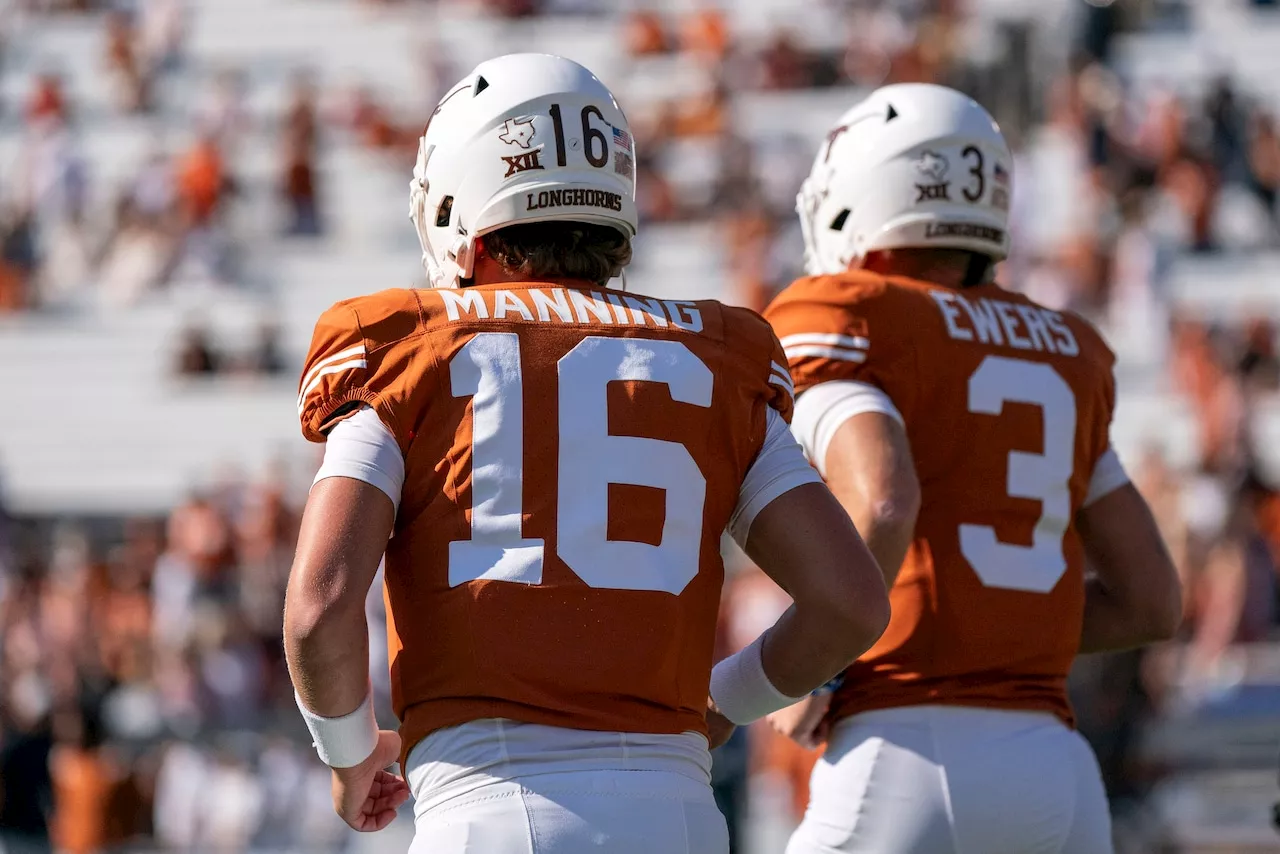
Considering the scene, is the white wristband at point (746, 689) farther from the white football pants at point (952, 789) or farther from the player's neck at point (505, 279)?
the player's neck at point (505, 279)

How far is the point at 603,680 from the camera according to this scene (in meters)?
2.84

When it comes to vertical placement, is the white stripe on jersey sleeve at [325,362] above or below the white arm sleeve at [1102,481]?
above

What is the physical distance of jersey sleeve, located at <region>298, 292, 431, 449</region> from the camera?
2830mm

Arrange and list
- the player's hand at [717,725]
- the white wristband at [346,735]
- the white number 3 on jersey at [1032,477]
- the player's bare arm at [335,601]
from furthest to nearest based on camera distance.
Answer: the white number 3 on jersey at [1032,477]
the player's hand at [717,725]
the white wristband at [346,735]
the player's bare arm at [335,601]

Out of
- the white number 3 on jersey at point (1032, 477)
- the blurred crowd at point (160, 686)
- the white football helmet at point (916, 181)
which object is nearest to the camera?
the white number 3 on jersey at point (1032, 477)

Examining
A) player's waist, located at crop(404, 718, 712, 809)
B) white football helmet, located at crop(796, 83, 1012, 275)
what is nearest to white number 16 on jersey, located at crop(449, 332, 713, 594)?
player's waist, located at crop(404, 718, 712, 809)

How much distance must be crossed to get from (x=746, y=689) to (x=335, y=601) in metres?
0.76

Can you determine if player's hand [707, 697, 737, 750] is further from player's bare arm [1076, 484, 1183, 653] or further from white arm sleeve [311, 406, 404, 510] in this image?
player's bare arm [1076, 484, 1183, 653]

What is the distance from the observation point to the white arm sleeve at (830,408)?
11.7 ft

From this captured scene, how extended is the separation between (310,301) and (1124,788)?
32.2 ft

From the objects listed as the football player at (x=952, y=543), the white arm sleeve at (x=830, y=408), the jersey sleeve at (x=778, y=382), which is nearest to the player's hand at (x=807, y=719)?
the football player at (x=952, y=543)

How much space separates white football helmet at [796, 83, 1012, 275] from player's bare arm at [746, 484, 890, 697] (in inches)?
40.6

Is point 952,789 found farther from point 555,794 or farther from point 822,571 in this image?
point 555,794

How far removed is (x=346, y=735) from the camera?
2.90 metres
